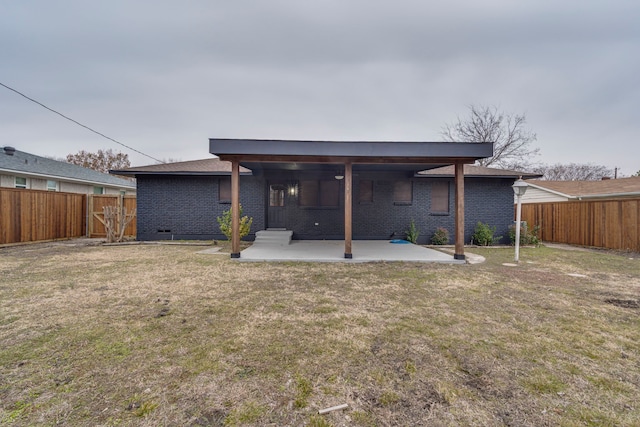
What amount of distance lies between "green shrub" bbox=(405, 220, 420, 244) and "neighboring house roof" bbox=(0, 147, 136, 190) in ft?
52.6

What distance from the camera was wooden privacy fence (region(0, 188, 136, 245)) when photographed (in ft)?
30.0

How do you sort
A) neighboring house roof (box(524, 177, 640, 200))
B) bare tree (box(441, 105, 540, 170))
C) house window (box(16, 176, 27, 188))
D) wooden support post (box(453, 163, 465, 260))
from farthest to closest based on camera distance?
1. bare tree (box(441, 105, 540, 170))
2. house window (box(16, 176, 27, 188))
3. neighboring house roof (box(524, 177, 640, 200))
4. wooden support post (box(453, 163, 465, 260))

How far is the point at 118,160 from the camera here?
29891mm

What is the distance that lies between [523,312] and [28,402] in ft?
15.9

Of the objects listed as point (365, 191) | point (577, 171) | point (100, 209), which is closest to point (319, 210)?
point (365, 191)

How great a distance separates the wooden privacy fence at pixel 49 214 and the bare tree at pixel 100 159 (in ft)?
67.9

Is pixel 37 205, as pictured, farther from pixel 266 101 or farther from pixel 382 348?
pixel 382 348

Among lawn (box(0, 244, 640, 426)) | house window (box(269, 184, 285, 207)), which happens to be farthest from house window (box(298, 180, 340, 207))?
lawn (box(0, 244, 640, 426))

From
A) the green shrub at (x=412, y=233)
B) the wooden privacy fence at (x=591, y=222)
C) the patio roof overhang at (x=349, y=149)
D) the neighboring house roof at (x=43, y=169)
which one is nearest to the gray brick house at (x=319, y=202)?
the green shrub at (x=412, y=233)

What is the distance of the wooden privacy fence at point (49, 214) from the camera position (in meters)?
9.16

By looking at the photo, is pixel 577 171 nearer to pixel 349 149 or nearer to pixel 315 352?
pixel 349 149

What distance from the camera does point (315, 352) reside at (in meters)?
2.52

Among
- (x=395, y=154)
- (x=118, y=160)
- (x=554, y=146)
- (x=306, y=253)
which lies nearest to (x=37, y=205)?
(x=306, y=253)

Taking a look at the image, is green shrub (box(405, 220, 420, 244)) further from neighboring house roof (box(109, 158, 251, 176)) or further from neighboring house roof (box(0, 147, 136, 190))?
neighboring house roof (box(0, 147, 136, 190))
